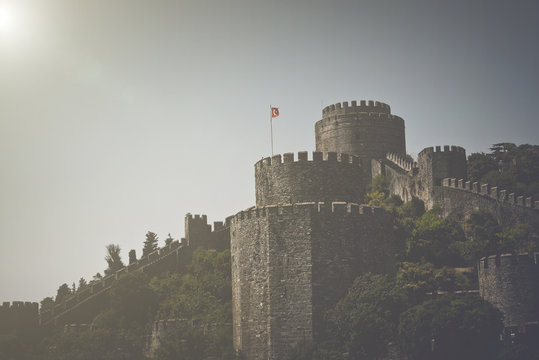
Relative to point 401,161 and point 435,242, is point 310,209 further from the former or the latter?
point 401,161

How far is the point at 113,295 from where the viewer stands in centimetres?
6303

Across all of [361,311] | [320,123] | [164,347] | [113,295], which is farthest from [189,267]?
[361,311]

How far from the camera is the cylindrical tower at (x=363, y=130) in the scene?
246 ft

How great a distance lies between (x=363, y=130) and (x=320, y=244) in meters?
29.0

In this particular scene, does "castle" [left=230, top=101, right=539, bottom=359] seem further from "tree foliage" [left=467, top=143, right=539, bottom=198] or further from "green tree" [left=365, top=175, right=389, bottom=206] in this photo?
"green tree" [left=365, top=175, right=389, bottom=206]

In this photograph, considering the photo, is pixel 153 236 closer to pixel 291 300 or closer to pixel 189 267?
pixel 189 267

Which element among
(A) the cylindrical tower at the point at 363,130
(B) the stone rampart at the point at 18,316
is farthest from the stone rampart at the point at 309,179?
(B) the stone rampart at the point at 18,316

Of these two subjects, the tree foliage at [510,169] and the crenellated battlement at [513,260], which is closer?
the crenellated battlement at [513,260]

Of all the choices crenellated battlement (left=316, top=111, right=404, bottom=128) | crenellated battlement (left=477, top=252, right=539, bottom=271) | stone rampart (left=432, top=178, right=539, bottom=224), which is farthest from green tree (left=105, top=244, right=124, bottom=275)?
crenellated battlement (left=477, top=252, right=539, bottom=271)

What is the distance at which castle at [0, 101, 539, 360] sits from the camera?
1805 inches

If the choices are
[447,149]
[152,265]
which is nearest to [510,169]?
[447,149]

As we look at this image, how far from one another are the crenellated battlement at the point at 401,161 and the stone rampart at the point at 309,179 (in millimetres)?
12296

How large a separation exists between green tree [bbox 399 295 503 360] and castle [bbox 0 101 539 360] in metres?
Result: 1.81

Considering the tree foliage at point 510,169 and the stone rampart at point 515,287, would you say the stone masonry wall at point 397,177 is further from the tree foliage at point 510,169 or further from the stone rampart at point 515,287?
the stone rampart at point 515,287
